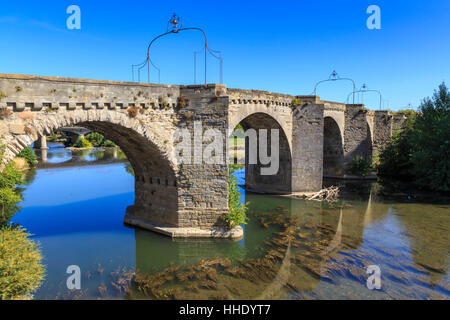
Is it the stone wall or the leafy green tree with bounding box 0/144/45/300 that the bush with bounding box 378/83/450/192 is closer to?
the stone wall

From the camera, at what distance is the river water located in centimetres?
834

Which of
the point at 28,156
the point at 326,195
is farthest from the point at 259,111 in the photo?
the point at 28,156

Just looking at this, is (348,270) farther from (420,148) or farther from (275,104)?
(420,148)

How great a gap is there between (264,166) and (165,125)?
33.1 ft

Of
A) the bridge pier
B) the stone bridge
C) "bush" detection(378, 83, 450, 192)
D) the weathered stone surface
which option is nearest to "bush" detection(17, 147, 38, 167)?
the bridge pier

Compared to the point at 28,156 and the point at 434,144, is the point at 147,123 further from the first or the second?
the point at 28,156

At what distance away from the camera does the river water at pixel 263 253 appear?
8.34 m

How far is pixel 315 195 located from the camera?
18.6 meters

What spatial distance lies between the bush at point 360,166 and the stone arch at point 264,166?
9860 mm

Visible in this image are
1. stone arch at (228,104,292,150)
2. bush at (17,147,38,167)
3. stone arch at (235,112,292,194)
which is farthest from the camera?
bush at (17,147,38,167)

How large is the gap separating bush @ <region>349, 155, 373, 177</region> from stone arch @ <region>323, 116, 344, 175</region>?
994 mm

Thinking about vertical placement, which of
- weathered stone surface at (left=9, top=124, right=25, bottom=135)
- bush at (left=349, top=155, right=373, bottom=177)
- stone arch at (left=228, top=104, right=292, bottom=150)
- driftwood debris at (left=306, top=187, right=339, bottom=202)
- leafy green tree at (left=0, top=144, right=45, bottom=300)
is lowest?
leafy green tree at (left=0, top=144, right=45, bottom=300)
